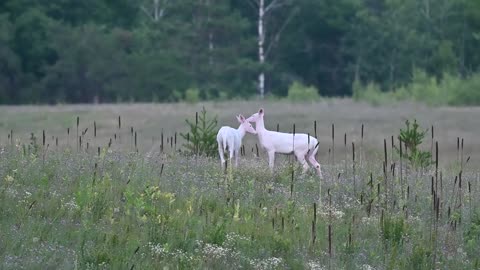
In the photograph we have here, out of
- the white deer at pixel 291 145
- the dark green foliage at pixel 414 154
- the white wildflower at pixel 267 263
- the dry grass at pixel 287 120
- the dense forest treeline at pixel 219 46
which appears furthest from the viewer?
the dense forest treeline at pixel 219 46

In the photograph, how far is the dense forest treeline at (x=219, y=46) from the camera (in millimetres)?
57594

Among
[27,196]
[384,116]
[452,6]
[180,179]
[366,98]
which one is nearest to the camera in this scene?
[27,196]

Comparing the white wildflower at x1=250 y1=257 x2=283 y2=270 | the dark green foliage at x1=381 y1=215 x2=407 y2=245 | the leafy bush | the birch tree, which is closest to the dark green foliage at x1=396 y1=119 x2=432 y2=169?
the dark green foliage at x1=381 y1=215 x2=407 y2=245

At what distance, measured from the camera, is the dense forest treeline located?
5759cm

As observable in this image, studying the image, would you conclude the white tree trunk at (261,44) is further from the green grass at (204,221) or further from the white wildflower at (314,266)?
the white wildflower at (314,266)

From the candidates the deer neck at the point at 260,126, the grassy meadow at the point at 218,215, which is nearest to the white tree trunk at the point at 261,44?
the deer neck at the point at 260,126

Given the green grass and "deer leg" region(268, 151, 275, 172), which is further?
"deer leg" region(268, 151, 275, 172)

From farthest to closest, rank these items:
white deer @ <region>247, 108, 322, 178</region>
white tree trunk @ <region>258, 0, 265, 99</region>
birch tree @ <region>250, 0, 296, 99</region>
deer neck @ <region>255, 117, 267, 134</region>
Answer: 1. birch tree @ <region>250, 0, 296, 99</region>
2. white tree trunk @ <region>258, 0, 265, 99</region>
3. deer neck @ <region>255, 117, 267, 134</region>
4. white deer @ <region>247, 108, 322, 178</region>

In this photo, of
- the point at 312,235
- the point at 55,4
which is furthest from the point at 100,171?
the point at 55,4

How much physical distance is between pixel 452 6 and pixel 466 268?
53.6 metres

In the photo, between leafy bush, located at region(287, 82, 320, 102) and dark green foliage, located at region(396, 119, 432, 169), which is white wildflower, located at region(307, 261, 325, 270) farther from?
leafy bush, located at region(287, 82, 320, 102)

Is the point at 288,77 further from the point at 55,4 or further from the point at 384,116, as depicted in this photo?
the point at 384,116

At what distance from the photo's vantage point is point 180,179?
475 inches

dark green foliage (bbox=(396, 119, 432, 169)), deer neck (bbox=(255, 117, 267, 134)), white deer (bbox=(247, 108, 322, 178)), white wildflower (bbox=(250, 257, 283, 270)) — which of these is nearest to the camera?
white wildflower (bbox=(250, 257, 283, 270))
